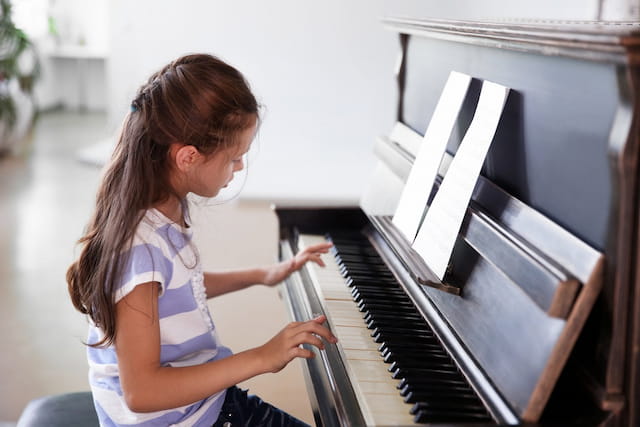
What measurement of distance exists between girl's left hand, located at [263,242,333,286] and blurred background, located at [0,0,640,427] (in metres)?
0.95

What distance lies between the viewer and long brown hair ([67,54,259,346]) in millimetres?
1363

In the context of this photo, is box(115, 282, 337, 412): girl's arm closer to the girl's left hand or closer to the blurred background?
the girl's left hand

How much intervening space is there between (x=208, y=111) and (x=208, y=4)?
3934mm

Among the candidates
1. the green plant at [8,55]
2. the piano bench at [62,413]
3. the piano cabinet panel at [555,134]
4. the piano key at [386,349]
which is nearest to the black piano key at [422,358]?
the piano key at [386,349]

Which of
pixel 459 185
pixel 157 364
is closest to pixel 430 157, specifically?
pixel 459 185

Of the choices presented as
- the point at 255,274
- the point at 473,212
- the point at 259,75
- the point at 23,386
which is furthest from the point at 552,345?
the point at 259,75

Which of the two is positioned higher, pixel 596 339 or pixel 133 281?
pixel 596 339

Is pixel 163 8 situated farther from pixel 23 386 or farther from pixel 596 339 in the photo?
pixel 596 339

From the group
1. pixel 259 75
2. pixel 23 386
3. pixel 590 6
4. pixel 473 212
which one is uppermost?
pixel 590 6

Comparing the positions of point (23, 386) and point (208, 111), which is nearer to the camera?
point (208, 111)

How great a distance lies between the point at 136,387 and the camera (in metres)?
1.31

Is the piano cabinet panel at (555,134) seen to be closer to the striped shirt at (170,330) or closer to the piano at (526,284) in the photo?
the piano at (526,284)

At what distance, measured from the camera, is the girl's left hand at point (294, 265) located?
1.90 meters

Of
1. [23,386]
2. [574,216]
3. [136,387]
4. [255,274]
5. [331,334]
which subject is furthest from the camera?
[23,386]
